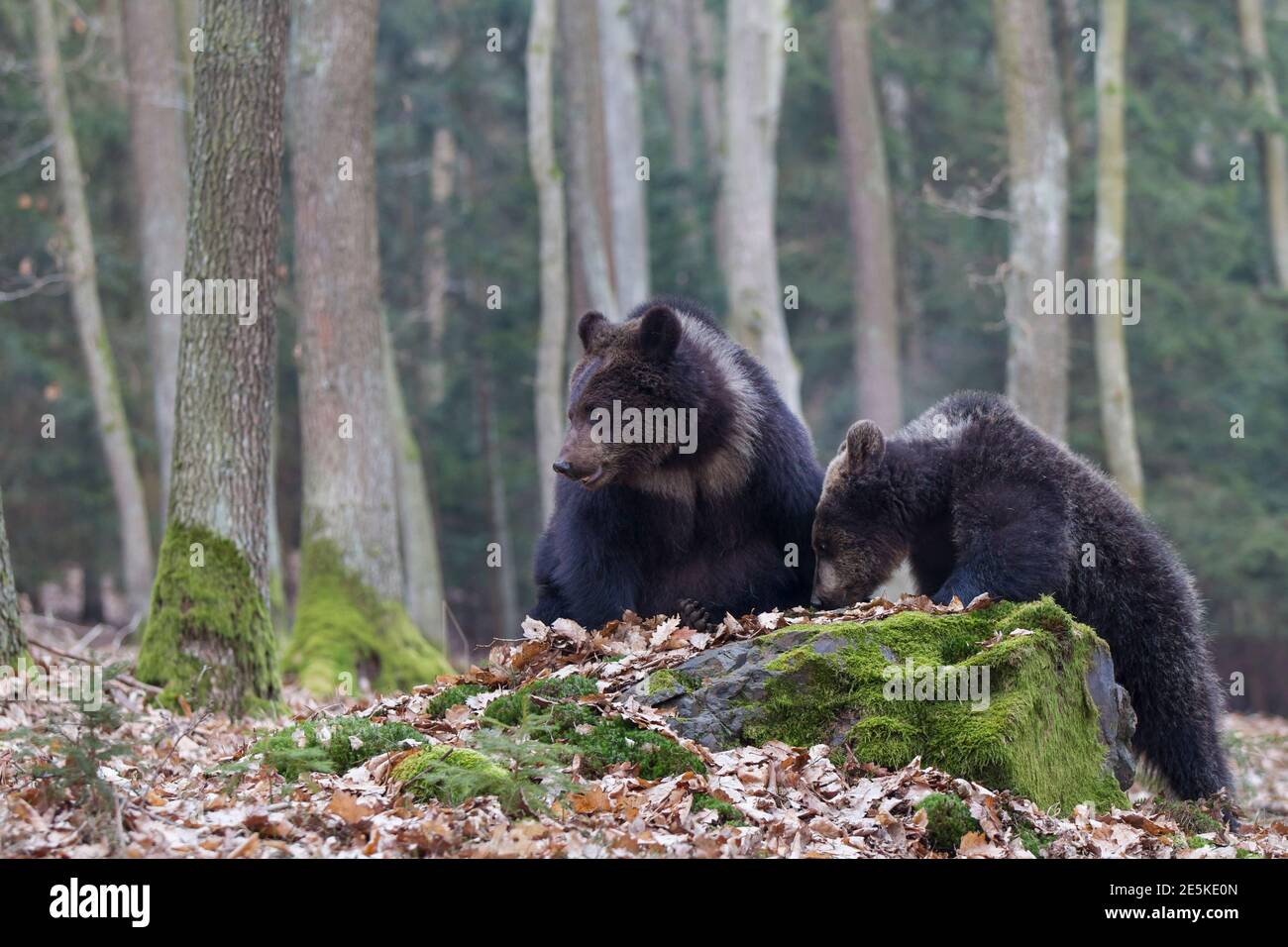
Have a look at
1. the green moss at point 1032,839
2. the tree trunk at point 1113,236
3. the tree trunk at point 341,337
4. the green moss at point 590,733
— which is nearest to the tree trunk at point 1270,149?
the tree trunk at point 1113,236

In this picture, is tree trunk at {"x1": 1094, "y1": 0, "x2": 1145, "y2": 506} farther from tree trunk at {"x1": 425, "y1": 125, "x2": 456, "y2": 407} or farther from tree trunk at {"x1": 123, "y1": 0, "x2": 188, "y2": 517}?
tree trunk at {"x1": 425, "y1": 125, "x2": 456, "y2": 407}

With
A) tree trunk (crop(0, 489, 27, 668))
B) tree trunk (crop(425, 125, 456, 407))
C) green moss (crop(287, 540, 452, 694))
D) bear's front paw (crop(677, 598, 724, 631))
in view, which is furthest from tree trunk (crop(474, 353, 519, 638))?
bear's front paw (crop(677, 598, 724, 631))

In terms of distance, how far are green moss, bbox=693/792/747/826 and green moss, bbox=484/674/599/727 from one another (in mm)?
1194

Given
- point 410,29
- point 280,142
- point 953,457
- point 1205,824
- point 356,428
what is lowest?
point 1205,824

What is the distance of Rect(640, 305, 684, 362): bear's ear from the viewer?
851 cm

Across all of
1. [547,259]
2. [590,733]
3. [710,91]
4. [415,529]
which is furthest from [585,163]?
[590,733]

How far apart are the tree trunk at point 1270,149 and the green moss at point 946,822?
26479 mm

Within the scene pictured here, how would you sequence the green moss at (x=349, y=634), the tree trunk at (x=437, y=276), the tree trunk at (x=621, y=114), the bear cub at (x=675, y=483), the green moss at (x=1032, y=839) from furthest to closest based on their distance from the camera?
the tree trunk at (x=437, y=276) → the tree trunk at (x=621, y=114) → the green moss at (x=349, y=634) → the bear cub at (x=675, y=483) → the green moss at (x=1032, y=839)

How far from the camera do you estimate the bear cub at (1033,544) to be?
27.1ft

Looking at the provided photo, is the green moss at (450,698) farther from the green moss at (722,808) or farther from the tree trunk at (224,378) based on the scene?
the tree trunk at (224,378)

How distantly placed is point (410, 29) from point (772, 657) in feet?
97.1

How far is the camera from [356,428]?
14711mm

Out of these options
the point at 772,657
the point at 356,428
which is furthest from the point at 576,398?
the point at 356,428
